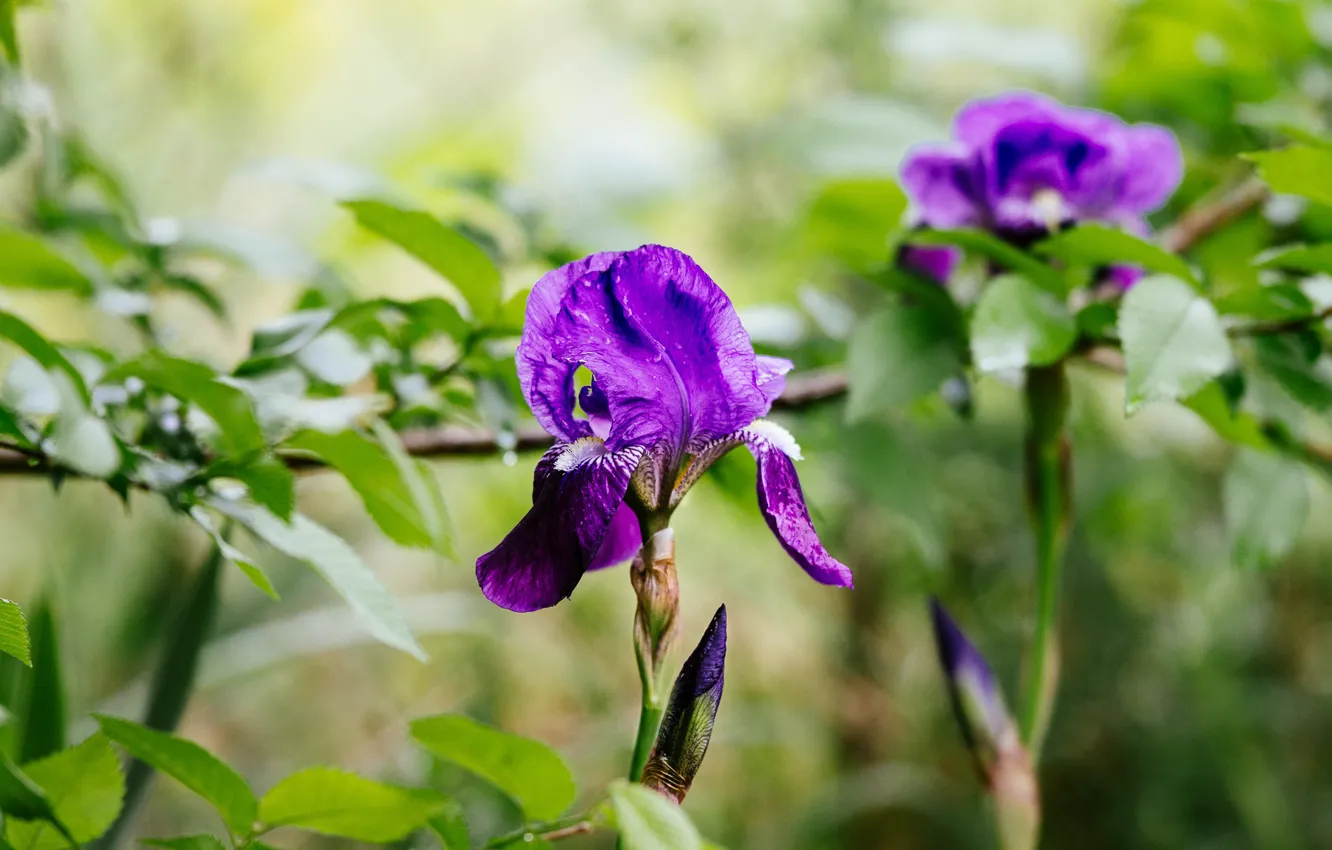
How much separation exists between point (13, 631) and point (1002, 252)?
1.19 ft

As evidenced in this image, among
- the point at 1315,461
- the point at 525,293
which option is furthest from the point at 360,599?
the point at 1315,461

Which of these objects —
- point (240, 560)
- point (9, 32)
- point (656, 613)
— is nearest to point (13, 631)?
point (240, 560)

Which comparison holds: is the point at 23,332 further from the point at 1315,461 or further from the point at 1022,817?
the point at 1315,461

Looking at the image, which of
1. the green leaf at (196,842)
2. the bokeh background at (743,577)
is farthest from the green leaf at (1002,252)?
the bokeh background at (743,577)

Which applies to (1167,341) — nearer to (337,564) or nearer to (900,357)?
(900,357)

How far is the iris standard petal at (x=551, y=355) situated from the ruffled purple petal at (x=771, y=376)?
5 centimetres

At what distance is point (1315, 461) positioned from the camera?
22.5 inches

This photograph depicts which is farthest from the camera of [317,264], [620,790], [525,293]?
[317,264]

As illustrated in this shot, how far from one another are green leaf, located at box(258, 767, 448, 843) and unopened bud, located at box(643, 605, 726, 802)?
0.21 feet

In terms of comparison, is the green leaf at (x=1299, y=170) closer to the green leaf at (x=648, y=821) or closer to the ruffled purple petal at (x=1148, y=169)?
the ruffled purple petal at (x=1148, y=169)

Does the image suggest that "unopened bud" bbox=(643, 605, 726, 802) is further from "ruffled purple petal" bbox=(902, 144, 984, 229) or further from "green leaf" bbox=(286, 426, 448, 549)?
"ruffled purple petal" bbox=(902, 144, 984, 229)

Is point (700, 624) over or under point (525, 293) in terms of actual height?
under

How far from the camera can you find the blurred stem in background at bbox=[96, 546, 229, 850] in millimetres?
453

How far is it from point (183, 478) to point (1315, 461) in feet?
1.85
